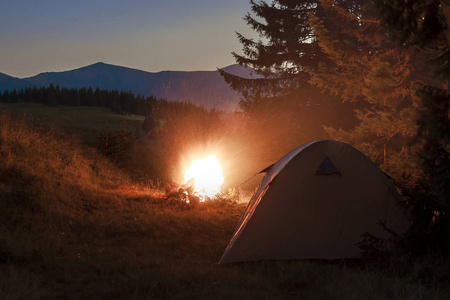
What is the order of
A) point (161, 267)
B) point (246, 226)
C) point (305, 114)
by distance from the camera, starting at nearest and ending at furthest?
point (161, 267), point (246, 226), point (305, 114)

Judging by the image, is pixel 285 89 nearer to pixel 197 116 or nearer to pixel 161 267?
pixel 197 116

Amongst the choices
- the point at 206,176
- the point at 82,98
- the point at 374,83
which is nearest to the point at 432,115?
the point at 374,83

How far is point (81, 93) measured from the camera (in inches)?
3479

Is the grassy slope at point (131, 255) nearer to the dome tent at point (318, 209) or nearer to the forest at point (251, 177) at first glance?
the forest at point (251, 177)

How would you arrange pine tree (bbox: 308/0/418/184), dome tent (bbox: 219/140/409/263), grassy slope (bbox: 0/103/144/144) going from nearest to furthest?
dome tent (bbox: 219/140/409/263), pine tree (bbox: 308/0/418/184), grassy slope (bbox: 0/103/144/144)

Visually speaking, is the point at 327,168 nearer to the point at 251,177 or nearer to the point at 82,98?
the point at 251,177

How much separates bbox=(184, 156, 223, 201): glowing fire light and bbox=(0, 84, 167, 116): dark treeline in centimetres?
7124

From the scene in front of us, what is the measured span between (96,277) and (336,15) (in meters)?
13.2

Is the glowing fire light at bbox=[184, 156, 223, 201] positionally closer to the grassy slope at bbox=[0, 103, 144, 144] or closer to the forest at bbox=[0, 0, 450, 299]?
the forest at bbox=[0, 0, 450, 299]

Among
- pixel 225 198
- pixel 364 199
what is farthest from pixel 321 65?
pixel 364 199

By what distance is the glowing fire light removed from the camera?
440 inches

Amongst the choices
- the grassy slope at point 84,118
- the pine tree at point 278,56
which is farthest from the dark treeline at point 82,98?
the pine tree at point 278,56

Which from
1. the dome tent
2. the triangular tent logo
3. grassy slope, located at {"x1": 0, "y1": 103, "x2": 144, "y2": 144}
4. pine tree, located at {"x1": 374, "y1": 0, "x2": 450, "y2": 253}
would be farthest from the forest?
grassy slope, located at {"x1": 0, "y1": 103, "x2": 144, "y2": 144}

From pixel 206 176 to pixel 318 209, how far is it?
6.26 m
